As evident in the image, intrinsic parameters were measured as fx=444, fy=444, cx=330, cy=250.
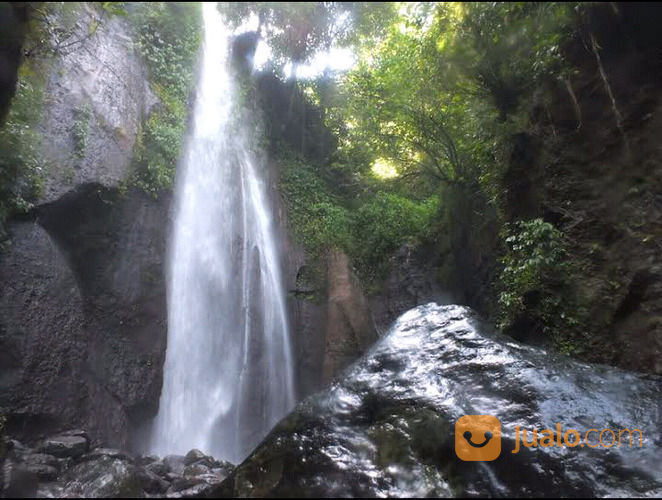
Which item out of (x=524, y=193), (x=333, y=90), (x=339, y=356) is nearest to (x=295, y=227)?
(x=339, y=356)

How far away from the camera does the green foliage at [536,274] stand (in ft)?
23.9

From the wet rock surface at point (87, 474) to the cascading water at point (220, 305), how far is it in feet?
7.38

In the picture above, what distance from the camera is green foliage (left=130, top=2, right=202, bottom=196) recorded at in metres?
9.41

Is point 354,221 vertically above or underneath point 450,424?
above

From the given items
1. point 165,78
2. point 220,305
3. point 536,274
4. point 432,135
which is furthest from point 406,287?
point 165,78

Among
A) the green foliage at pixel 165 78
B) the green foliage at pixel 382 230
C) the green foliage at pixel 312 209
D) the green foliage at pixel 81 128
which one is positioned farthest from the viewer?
the green foliage at pixel 382 230

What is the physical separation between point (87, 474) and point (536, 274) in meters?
7.12

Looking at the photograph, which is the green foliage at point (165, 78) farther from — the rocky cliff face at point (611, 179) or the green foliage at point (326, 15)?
the rocky cliff face at point (611, 179)

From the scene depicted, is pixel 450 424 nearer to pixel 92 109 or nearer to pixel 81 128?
pixel 81 128

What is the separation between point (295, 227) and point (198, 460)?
8.04 m

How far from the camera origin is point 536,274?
24.8 feet

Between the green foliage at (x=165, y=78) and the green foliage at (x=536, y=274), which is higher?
the green foliage at (x=165, y=78)

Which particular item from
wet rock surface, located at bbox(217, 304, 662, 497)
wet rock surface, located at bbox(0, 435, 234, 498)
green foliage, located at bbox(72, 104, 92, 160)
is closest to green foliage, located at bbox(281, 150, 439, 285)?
green foliage, located at bbox(72, 104, 92, 160)

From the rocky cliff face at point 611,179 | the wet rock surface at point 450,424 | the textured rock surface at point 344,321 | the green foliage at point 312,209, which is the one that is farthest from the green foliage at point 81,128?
the rocky cliff face at point 611,179
